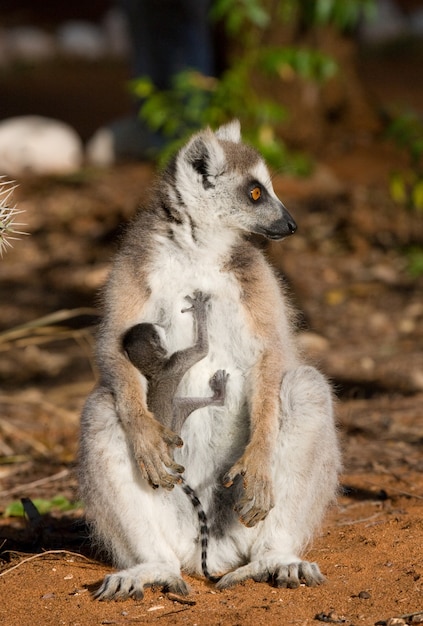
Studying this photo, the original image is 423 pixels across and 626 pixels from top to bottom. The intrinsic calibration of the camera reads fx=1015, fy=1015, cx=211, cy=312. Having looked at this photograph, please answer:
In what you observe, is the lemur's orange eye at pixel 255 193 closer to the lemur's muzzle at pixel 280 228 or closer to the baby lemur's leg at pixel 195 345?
the lemur's muzzle at pixel 280 228

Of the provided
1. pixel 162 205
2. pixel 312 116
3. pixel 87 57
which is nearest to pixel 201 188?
pixel 162 205

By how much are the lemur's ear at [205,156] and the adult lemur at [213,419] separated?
10 mm

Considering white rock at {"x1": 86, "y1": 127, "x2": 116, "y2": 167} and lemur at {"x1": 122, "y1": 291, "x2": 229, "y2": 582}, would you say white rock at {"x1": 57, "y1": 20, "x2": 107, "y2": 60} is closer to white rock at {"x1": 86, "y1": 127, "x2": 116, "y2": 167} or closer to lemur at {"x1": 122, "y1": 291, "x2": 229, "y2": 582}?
white rock at {"x1": 86, "y1": 127, "x2": 116, "y2": 167}

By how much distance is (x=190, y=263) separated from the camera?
4.97m

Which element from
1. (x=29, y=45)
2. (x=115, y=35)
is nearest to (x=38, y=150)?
(x=29, y=45)

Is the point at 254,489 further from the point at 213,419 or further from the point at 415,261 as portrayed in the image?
the point at 415,261

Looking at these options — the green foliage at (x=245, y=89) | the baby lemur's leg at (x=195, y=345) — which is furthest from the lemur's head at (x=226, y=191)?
the green foliage at (x=245, y=89)

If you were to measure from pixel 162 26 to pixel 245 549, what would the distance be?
477 inches

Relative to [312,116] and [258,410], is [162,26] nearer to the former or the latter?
[312,116]

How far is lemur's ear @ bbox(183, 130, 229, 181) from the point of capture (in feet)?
17.0

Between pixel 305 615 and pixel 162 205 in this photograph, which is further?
pixel 162 205

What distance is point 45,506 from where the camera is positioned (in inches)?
243

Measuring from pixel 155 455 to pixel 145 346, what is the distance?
510 mm

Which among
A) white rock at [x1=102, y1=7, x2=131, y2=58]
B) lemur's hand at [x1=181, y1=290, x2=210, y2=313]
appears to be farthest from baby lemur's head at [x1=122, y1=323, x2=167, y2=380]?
white rock at [x1=102, y1=7, x2=131, y2=58]
